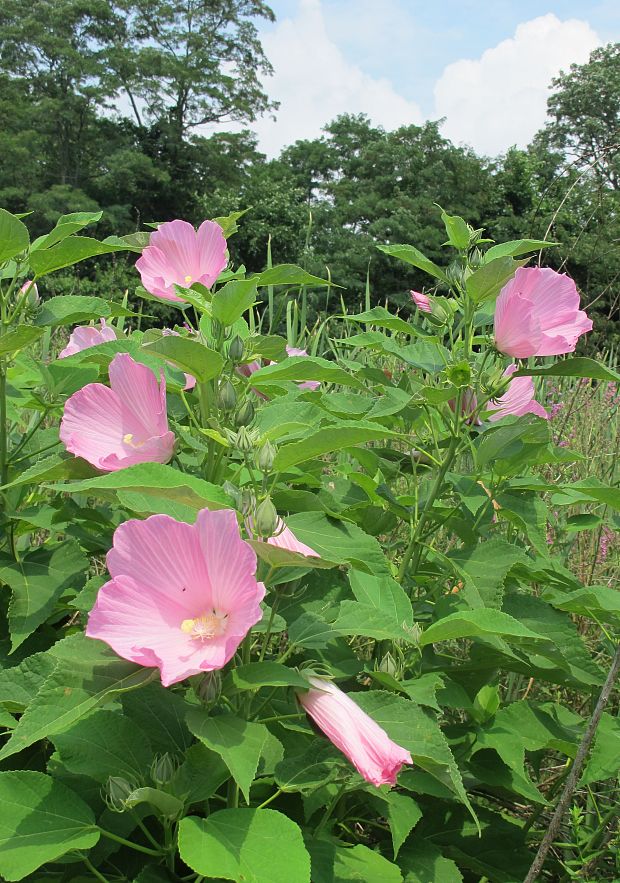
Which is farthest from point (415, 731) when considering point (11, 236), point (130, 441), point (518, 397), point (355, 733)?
point (11, 236)

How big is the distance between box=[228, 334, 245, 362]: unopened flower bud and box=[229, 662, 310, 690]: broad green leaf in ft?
1.59

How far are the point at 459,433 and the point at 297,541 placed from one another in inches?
20.2

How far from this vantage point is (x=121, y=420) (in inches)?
43.1

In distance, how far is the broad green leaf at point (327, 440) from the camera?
927mm

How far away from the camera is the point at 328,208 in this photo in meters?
26.9

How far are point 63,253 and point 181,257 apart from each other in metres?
0.19

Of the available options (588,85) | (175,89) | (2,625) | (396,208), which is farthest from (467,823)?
(175,89)

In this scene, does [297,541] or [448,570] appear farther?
[448,570]

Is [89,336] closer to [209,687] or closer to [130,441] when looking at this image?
[130,441]

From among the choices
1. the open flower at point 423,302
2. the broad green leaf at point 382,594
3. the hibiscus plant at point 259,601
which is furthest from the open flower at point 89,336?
the broad green leaf at point 382,594

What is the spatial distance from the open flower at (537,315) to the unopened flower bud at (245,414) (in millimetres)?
482

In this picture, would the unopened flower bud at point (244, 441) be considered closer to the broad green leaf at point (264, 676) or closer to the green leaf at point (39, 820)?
the broad green leaf at point (264, 676)

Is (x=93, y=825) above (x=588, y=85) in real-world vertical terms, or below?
below

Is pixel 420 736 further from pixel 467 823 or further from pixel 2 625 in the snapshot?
pixel 2 625
